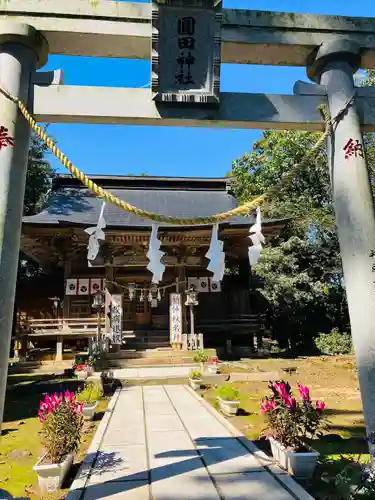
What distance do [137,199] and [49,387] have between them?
12.9 metres

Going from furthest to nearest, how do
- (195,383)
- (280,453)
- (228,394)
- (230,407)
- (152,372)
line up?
(152,372) < (195,383) < (228,394) < (230,407) < (280,453)

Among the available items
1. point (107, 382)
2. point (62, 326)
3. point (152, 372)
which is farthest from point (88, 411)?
point (62, 326)

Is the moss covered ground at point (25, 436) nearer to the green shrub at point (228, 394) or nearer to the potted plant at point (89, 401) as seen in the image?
the potted plant at point (89, 401)

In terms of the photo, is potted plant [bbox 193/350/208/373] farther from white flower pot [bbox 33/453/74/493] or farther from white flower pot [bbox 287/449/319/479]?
white flower pot [bbox 33/453/74/493]

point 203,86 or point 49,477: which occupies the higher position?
point 203,86

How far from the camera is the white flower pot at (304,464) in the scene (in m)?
4.03

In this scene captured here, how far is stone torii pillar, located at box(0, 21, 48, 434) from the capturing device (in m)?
3.42

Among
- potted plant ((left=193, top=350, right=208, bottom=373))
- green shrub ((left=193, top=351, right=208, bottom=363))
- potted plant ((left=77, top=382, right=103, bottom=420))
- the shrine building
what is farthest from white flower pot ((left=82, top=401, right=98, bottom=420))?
the shrine building

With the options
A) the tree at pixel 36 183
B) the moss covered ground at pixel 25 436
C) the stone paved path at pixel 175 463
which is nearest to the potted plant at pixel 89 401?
the moss covered ground at pixel 25 436

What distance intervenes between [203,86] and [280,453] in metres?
4.38

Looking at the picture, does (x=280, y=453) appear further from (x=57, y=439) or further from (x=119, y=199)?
(x=119, y=199)

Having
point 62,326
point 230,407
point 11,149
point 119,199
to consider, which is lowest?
point 230,407

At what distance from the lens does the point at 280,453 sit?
4449 millimetres

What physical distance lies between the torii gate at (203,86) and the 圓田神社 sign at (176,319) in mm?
11735
